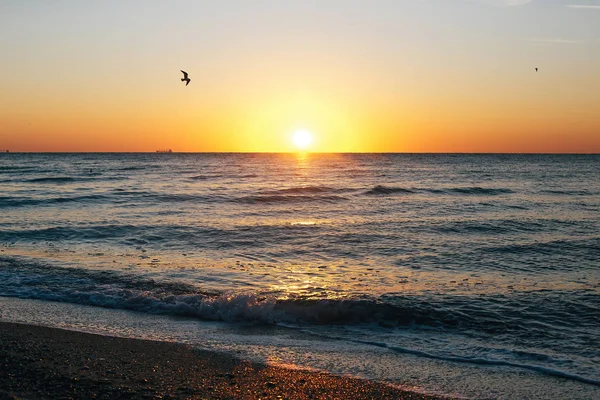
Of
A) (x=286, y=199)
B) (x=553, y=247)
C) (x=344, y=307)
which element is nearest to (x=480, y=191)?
(x=286, y=199)

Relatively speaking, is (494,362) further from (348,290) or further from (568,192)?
(568,192)

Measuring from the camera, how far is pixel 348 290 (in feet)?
38.5

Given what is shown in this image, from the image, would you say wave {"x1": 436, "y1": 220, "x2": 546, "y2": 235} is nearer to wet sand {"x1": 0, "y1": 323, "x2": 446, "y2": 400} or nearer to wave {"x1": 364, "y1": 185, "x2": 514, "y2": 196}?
wet sand {"x1": 0, "y1": 323, "x2": 446, "y2": 400}

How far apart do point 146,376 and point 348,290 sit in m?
5.89

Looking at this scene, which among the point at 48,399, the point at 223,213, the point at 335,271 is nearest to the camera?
the point at 48,399

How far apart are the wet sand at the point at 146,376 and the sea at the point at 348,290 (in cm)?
49

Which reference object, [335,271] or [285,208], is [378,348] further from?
[285,208]

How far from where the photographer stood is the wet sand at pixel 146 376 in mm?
6141

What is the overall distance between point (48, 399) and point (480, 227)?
60.6 ft

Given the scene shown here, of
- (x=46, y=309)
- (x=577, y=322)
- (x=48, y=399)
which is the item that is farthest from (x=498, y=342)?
(x=46, y=309)

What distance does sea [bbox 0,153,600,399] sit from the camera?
7797 mm

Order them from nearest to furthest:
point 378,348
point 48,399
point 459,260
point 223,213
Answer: point 48,399 < point 378,348 < point 459,260 < point 223,213

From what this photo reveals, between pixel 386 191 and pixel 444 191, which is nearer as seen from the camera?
pixel 444 191

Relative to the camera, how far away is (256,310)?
10141 mm
